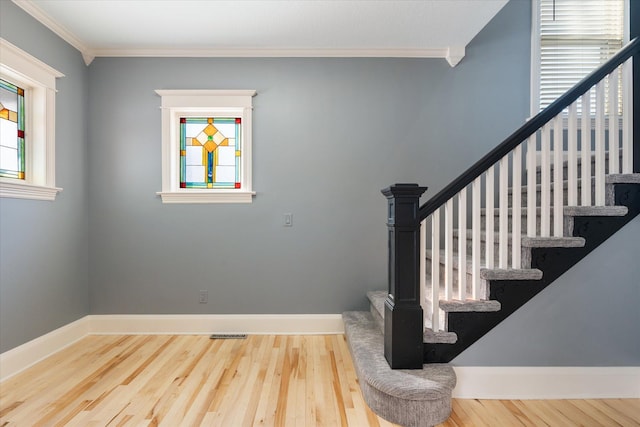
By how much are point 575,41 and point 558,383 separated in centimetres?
316

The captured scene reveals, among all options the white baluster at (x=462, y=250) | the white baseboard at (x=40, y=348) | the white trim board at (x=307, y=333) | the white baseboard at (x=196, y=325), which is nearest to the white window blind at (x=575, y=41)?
the white baluster at (x=462, y=250)

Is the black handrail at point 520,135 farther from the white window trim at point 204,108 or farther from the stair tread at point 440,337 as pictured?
the white window trim at point 204,108

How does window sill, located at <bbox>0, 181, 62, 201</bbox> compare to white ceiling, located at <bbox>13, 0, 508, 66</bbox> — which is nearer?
window sill, located at <bbox>0, 181, 62, 201</bbox>

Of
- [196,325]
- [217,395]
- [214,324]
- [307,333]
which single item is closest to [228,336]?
[214,324]

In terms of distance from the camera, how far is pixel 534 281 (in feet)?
6.68

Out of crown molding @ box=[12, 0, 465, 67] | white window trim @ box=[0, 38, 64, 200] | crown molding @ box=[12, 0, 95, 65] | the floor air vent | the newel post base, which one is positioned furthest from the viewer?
crown molding @ box=[12, 0, 465, 67]

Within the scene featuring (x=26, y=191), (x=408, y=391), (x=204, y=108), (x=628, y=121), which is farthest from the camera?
(x=204, y=108)

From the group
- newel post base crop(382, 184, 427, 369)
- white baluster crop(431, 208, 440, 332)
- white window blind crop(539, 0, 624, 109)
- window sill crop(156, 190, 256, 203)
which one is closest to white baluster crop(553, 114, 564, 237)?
white baluster crop(431, 208, 440, 332)

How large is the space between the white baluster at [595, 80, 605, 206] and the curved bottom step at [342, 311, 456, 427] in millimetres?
1397

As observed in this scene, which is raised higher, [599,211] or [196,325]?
[599,211]

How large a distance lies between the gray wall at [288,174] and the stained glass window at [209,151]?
0.75 feet

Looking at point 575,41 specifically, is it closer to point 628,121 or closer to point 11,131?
point 628,121

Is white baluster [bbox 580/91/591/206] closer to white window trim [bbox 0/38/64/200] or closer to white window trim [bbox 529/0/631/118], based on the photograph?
white window trim [bbox 529/0/631/118]

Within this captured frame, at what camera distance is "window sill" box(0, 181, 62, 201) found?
7.58 feet
